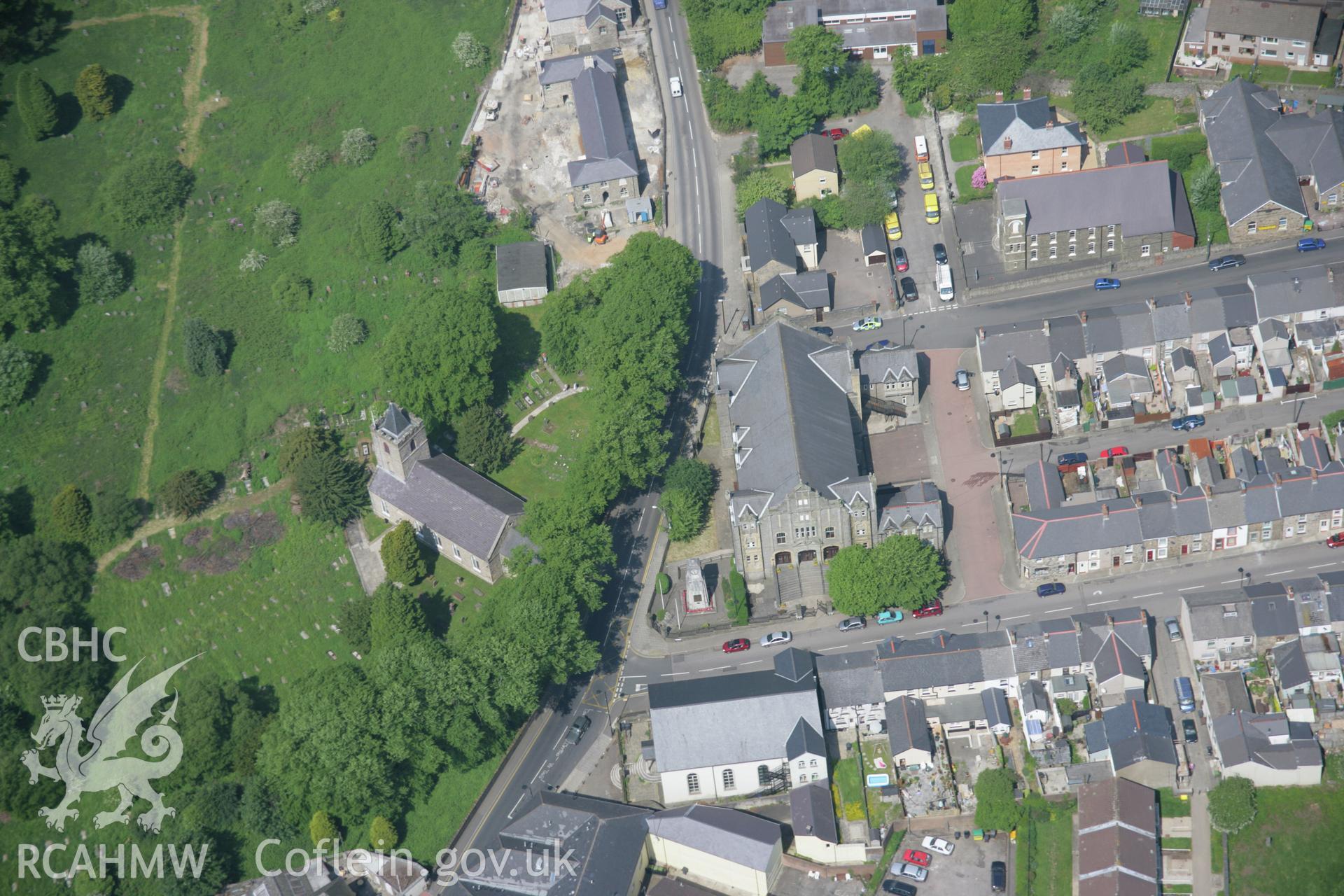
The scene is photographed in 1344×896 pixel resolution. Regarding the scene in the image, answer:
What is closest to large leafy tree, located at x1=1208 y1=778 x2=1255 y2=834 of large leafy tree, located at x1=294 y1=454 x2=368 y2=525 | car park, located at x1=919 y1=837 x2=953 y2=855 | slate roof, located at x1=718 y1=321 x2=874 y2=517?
car park, located at x1=919 y1=837 x2=953 y2=855

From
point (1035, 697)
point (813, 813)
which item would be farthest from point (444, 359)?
point (1035, 697)

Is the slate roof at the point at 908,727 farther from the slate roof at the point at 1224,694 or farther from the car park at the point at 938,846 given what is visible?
the slate roof at the point at 1224,694

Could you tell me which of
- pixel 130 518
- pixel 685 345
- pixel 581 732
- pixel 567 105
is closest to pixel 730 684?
pixel 581 732

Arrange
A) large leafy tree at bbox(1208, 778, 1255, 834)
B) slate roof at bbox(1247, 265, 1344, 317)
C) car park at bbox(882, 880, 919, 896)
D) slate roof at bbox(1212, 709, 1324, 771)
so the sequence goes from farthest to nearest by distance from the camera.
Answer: slate roof at bbox(1247, 265, 1344, 317)
slate roof at bbox(1212, 709, 1324, 771)
car park at bbox(882, 880, 919, 896)
large leafy tree at bbox(1208, 778, 1255, 834)

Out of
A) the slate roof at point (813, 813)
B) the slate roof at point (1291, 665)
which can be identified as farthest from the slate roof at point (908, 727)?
the slate roof at point (1291, 665)

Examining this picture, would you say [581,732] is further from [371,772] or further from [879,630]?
[879,630]

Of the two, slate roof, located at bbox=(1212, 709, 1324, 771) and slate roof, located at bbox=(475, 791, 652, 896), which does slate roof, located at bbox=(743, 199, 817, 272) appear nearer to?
slate roof, located at bbox=(475, 791, 652, 896)
